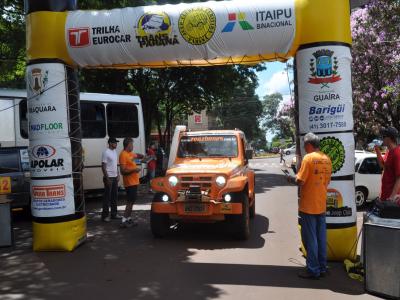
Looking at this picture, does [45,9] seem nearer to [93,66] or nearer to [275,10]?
[93,66]

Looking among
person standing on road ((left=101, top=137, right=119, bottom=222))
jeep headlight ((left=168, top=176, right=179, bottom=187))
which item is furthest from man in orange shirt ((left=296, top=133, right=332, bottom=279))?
person standing on road ((left=101, top=137, right=119, bottom=222))

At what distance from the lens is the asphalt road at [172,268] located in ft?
19.0

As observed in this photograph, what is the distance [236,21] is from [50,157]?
3821mm

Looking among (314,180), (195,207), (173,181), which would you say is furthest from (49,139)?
(314,180)

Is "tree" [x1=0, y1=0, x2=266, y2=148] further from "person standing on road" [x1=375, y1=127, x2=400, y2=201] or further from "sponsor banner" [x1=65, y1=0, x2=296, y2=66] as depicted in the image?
"person standing on road" [x1=375, y1=127, x2=400, y2=201]

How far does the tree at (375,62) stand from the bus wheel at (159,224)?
1304 cm

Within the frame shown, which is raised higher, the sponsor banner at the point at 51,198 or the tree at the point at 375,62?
the tree at the point at 375,62

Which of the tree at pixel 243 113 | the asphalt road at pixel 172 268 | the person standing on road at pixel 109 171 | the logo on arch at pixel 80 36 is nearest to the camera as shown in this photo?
the asphalt road at pixel 172 268

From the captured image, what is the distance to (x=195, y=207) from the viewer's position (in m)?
8.34

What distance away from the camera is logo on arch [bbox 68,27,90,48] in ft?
25.3

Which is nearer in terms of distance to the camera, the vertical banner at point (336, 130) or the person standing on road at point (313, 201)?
the person standing on road at point (313, 201)

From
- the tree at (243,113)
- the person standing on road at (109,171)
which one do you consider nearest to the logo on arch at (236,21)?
the person standing on road at (109,171)

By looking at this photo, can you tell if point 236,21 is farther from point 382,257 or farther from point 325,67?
point 382,257

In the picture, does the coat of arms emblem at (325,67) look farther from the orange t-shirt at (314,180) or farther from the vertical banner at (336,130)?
the orange t-shirt at (314,180)
